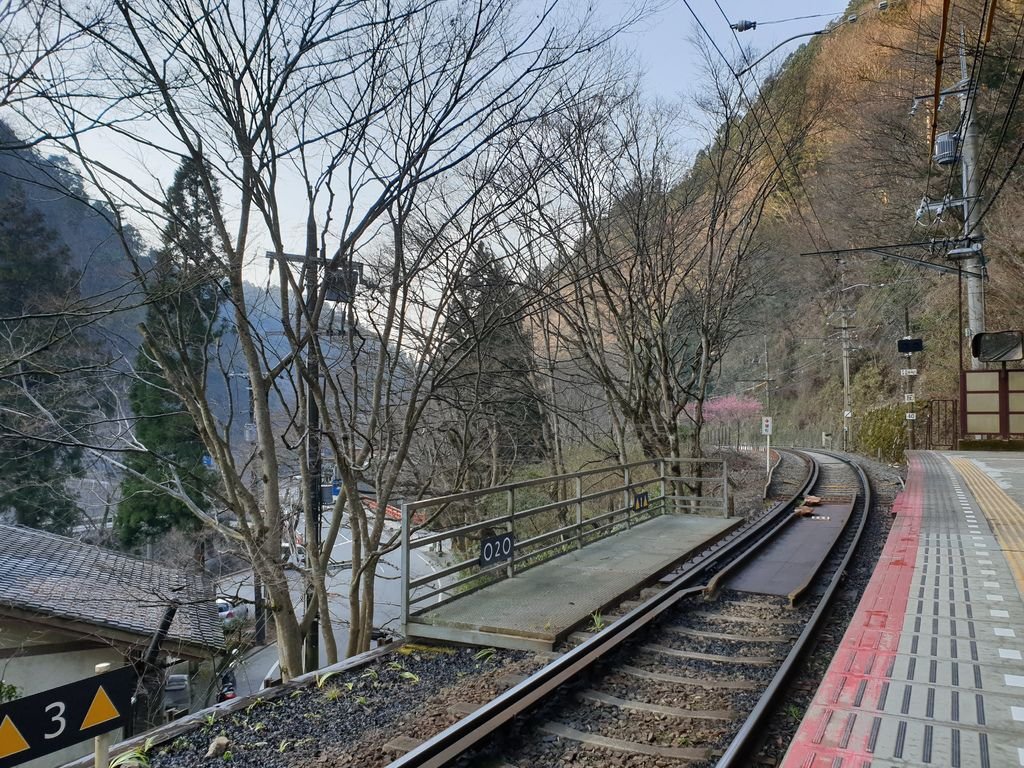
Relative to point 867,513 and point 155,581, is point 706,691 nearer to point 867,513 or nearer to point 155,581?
point 867,513

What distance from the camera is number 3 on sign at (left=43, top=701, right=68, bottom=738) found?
9.56 ft

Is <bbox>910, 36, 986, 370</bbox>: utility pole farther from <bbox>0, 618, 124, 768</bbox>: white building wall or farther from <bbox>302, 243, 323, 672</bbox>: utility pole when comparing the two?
<bbox>0, 618, 124, 768</bbox>: white building wall

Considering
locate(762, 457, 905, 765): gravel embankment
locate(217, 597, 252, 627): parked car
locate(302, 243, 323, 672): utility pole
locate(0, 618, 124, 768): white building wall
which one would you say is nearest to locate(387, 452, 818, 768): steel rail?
locate(762, 457, 905, 765): gravel embankment

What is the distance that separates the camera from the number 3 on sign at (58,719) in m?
2.91

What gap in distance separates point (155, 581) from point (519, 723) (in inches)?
422

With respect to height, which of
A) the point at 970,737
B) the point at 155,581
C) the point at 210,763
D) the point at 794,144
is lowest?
the point at 155,581

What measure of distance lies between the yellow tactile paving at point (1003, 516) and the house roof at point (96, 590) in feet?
30.4

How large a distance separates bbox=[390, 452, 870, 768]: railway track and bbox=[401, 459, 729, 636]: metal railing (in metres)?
1.41

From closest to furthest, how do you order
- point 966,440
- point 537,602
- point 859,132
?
1. point 537,602
2. point 966,440
3. point 859,132

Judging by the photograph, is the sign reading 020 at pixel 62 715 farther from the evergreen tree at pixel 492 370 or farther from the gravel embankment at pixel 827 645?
the evergreen tree at pixel 492 370

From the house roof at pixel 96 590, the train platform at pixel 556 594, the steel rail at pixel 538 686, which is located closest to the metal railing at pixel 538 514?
the train platform at pixel 556 594

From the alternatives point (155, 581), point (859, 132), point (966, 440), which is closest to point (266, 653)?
point (155, 581)

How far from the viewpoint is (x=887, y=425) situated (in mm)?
28406

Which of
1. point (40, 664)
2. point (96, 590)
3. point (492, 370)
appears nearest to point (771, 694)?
point (492, 370)
